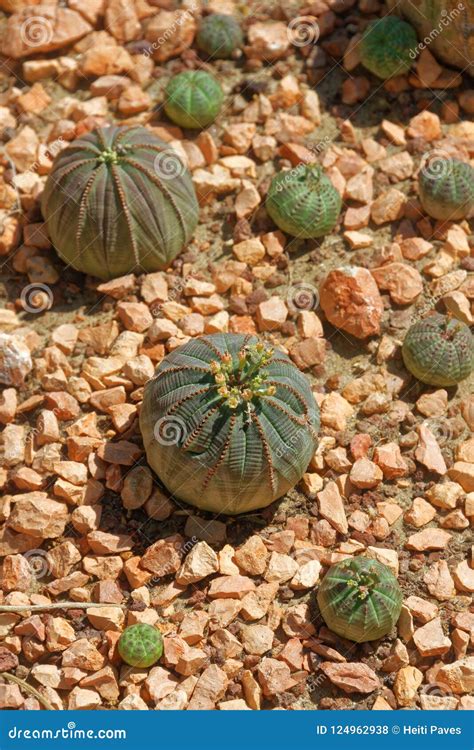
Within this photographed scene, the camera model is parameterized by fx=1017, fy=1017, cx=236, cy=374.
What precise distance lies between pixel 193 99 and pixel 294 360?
9.31ft

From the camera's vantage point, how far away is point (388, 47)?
9789 mm

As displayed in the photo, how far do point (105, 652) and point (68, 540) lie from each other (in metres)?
0.95

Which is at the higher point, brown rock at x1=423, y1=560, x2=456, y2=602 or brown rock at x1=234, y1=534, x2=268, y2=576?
brown rock at x1=423, y1=560, x2=456, y2=602

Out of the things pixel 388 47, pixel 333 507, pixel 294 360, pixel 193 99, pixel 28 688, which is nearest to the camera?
pixel 28 688

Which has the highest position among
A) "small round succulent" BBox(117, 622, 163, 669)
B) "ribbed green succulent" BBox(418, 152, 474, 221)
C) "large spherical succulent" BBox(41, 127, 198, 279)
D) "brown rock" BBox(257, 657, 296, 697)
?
"ribbed green succulent" BBox(418, 152, 474, 221)

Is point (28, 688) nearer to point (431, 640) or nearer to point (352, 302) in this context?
point (431, 640)

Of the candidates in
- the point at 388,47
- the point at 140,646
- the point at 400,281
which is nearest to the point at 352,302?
the point at 400,281

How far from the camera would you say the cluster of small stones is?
7184mm

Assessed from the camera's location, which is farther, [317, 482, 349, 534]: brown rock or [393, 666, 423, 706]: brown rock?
[317, 482, 349, 534]: brown rock

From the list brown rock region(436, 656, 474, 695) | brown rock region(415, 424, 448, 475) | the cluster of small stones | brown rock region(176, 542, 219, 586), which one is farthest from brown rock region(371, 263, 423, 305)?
brown rock region(436, 656, 474, 695)

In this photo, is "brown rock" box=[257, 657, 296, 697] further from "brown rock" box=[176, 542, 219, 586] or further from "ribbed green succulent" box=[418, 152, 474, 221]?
"ribbed green succulent" box=[418, 152, 474, 221]

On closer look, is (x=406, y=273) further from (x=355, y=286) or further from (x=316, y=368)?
(x=316, y=368)

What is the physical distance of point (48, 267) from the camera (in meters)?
9.09

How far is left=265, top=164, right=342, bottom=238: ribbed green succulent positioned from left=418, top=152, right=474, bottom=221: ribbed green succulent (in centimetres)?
82
